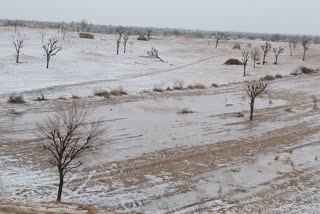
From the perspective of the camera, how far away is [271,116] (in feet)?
94.3

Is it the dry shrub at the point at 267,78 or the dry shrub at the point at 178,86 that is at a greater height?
the dry shrub at the point at 267,78

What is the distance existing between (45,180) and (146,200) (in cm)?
419

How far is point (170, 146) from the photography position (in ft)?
69.0

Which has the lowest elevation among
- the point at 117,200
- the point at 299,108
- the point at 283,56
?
the point at 117,200

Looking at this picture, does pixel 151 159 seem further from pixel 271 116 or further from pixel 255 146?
pixel 271 116

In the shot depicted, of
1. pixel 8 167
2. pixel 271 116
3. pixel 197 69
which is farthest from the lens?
pixel 197 69

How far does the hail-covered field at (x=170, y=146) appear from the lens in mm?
14828

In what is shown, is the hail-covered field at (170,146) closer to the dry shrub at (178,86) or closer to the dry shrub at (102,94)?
the dry shrub at (102,94)

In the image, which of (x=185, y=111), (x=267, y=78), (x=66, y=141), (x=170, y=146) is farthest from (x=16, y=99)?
(x=267, y=78)

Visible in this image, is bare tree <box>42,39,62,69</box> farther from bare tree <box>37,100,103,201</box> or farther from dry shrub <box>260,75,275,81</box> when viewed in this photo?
dry shrub <box>260,75,275,81</box>

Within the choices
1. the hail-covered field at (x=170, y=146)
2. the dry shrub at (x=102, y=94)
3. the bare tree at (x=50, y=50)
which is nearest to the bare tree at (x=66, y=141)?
the hail-covered field at (x=170, y=146)

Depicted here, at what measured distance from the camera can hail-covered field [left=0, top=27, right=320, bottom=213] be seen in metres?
14.8

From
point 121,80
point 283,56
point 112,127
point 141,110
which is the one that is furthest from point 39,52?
point 283,56

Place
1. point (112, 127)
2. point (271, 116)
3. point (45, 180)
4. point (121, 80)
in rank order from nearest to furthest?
point (45, 180)
point (112, 127)
point (271, 116)
point (121, 80)
